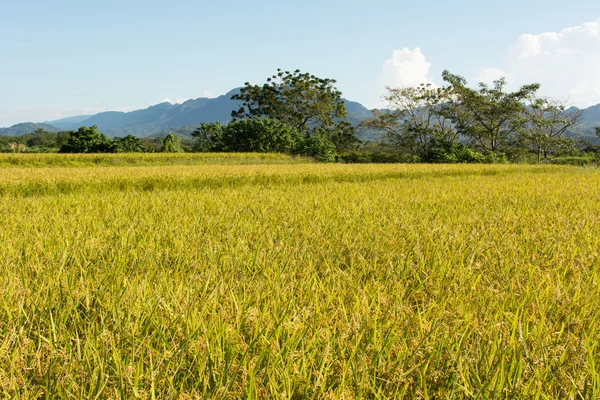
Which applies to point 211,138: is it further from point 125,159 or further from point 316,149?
point 125,159

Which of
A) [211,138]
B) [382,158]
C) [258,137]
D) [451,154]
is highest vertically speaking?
[211,138]

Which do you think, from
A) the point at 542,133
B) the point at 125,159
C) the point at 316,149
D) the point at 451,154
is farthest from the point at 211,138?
the point at 542,133

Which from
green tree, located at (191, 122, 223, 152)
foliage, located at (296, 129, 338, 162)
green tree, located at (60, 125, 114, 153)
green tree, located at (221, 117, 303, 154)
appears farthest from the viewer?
green tree, located at (191, 122, 223, 152)

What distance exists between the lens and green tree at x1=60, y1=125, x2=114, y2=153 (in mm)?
29516

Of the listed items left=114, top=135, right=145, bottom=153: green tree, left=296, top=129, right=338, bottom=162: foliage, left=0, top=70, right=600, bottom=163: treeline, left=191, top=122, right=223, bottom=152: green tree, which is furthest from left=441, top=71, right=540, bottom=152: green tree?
left=114, top=135, right=145, bottom=153: green tree

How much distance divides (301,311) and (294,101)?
129 ft

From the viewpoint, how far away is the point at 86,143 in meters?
29.7

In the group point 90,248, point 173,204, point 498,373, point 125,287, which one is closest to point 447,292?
point 498,373

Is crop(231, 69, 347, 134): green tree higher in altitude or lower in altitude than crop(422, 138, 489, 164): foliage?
higher

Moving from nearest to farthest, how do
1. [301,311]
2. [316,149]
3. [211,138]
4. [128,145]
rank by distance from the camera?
[301,311] < [316,149] < [128,145] < [211,138]

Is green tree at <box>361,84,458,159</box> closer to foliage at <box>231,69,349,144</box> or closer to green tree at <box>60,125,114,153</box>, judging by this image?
foliage at <box>231,69,349,144</box>

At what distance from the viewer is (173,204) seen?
4207 mm

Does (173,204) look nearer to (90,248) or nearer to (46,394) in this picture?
(90,248)

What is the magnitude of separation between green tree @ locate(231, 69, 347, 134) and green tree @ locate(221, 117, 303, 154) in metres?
8.13
